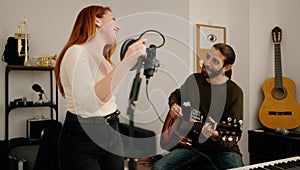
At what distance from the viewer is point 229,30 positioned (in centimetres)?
303

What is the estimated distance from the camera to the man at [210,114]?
6.28 feet

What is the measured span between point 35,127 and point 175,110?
1598 mm

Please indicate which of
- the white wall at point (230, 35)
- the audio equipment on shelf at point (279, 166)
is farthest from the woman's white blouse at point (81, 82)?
the white wall at point (230, 35)

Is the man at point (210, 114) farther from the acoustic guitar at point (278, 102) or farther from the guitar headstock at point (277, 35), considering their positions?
the guitar headstock at point (277, 35)

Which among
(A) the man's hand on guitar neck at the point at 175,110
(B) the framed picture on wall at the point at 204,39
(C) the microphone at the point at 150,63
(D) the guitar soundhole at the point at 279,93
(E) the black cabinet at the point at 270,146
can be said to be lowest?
(E) the black cabinet at the point at 270,146

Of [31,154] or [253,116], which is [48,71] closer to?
[31,154]

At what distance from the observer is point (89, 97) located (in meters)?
0.97

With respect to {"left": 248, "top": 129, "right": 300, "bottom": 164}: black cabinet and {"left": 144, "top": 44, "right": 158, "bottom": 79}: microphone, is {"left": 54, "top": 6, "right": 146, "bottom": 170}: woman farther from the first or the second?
{"left": 248, "top": 129, "right": 300, "bottom": 164}: black cabinet

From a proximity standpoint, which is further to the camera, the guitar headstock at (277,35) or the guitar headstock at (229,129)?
the guitar headstock at (277,35)

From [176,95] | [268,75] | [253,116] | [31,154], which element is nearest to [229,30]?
[268,75]

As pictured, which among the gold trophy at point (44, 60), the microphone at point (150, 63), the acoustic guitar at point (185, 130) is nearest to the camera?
the microphone at point (150, 63)

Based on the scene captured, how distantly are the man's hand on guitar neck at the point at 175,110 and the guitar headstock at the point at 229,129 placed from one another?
31 cm

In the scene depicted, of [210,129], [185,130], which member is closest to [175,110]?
[185,130]

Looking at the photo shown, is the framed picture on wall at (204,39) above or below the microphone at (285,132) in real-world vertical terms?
above
